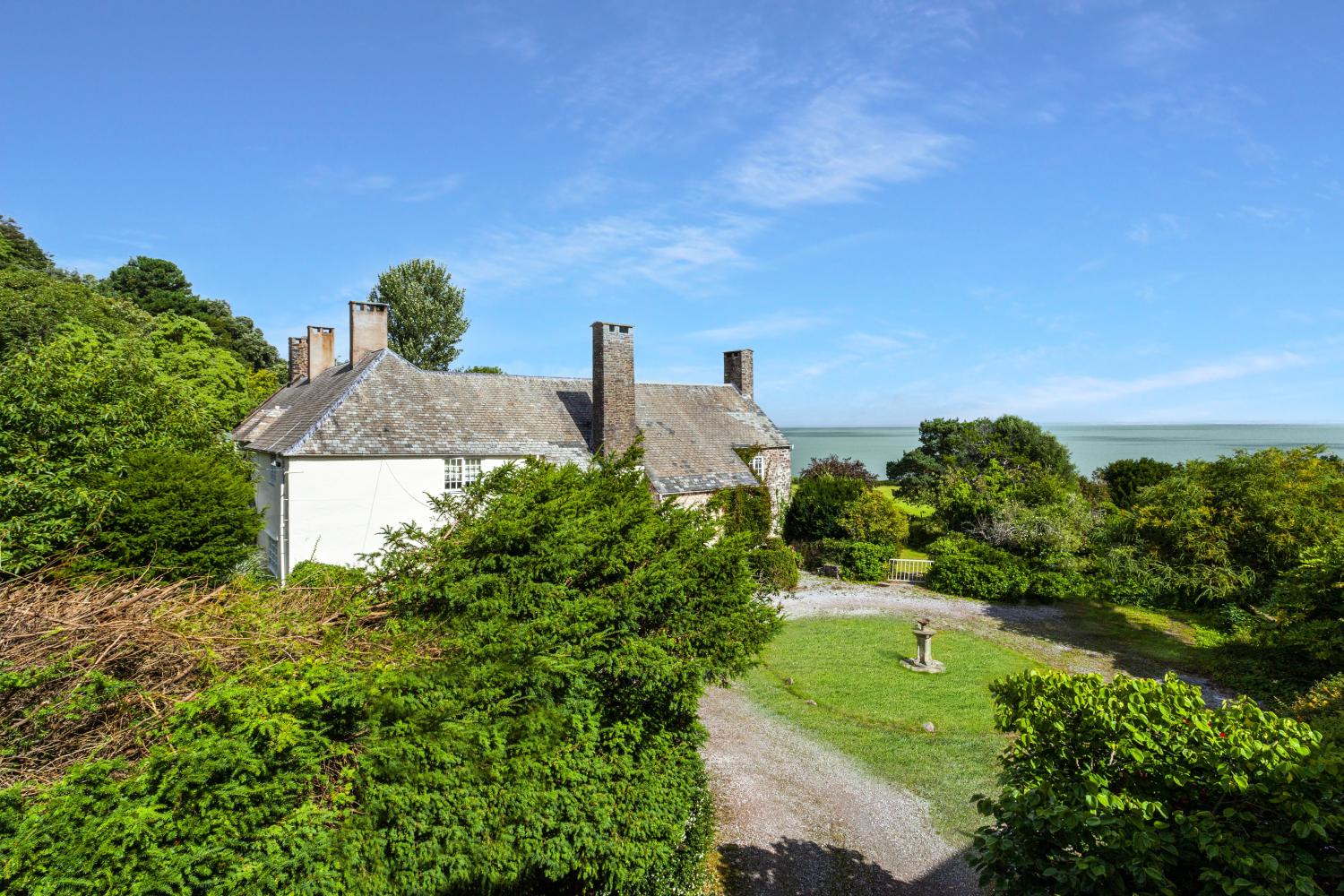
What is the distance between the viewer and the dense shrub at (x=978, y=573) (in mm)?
25844

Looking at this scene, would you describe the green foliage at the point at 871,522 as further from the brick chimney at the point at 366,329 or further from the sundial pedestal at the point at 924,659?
the brick chimney at the point at 366,329

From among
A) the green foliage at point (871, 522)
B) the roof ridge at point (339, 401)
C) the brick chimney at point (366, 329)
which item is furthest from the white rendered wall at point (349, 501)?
the green foliage at point (871, 522)

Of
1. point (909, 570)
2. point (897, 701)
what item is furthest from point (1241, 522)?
point (897, 701)

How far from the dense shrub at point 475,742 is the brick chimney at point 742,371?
23815 mm

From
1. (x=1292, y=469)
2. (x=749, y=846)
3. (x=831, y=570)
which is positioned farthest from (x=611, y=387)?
(x=1292, y=469)

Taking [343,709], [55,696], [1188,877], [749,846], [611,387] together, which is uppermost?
[611,387]

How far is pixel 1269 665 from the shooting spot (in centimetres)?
1692

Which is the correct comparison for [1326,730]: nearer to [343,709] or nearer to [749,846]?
[749,846]

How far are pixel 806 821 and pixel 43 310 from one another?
39.0 m

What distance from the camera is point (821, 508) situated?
30.7 meters

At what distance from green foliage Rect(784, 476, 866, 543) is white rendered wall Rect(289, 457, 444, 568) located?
17458 millimetres

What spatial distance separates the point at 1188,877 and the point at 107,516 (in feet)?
64.0

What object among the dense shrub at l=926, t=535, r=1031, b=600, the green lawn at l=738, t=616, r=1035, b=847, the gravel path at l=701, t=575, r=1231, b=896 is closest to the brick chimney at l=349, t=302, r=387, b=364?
the gravel path at l=701, t=575, r=1231, b=896

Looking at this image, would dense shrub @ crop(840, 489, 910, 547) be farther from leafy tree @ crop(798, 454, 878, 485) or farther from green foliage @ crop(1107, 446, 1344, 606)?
leafy tree @ crop(798, 454, 878, 485)
